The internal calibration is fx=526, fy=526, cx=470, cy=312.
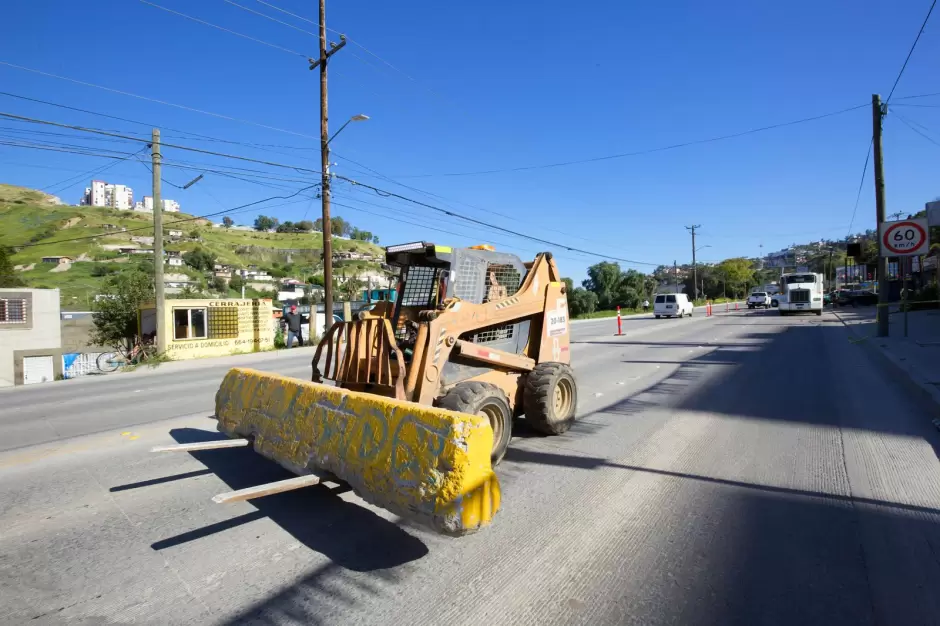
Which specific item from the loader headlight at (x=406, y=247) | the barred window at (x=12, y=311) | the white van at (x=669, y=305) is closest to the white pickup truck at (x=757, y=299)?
the white van at (x=669, y=305)

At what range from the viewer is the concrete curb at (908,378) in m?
7.78

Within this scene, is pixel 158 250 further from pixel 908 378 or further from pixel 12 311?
pixel 908 378

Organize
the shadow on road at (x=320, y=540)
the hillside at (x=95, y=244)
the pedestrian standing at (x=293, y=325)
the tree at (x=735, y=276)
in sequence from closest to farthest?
the shadow on road at (x=320, y=540) → the pedestrian standing at (x=293, y=325) → the hillside at (x=95, y=244) → the tree at (x=735, y=276)

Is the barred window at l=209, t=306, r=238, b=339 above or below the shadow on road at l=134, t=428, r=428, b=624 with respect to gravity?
above

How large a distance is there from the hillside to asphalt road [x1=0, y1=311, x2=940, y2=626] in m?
52.8

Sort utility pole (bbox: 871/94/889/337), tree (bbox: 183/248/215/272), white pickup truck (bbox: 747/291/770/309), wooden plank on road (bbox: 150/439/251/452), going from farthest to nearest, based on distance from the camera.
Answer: tree (bbox: 183/248/215/272), white pickup truck (bbox: 747/291/770/309), utility pole (bbox: 871/94/889/337), wooden plank on road (bbox: 150/439/251/452)

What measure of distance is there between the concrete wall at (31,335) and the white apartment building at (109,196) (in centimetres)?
8327

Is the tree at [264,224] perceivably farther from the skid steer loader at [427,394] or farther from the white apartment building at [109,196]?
the skid steer loader at [427,394]

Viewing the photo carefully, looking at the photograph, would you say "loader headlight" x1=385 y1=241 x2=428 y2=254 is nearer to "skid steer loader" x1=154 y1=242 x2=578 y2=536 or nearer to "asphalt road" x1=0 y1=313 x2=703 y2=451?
"skid steer loader" x1=154 y1=242 x2=578 y2=536

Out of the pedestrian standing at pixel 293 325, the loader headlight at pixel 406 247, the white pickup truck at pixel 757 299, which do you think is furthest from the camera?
the white pickup truck at pixel 757 299

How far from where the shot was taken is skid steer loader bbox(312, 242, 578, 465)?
17.0 feet

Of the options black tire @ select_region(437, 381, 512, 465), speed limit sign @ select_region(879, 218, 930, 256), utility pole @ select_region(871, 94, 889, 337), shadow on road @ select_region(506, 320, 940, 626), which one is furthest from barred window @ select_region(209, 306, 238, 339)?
utility pole @ select_region(871, 94, 889, 337)

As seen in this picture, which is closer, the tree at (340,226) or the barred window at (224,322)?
the barred window at (224,322)

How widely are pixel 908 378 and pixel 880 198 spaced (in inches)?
454
